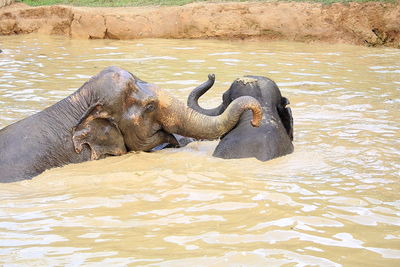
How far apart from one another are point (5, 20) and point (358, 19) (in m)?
10.6

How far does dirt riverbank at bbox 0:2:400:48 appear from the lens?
1712cm

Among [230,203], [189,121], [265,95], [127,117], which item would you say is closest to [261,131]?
[265,95]

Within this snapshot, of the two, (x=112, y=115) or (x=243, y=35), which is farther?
(x=243, y=35)

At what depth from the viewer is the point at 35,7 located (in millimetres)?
21844

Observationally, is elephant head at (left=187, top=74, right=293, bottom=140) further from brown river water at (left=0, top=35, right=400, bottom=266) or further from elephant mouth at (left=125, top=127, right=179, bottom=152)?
elephant mouth at (left=125, top=127, right=179, bottom=152)

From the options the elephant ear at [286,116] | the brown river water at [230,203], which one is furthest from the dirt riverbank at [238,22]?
the elephant ear at [286,116]

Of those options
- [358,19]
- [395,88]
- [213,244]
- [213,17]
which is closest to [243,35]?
[213,17]

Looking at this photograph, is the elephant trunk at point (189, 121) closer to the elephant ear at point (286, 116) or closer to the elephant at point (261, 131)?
the elephant at point (261, 131)

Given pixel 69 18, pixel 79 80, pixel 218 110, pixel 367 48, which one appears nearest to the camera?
pixel 218 110

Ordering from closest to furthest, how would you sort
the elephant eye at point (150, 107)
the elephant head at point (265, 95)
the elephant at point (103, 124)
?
the elephant at point (103, 124) → the elephant eye at point (150, 107) → the elephant head at point (265, 95)

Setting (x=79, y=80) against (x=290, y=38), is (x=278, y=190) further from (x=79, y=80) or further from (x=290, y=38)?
(x=290, y=38)

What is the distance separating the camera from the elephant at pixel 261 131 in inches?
285

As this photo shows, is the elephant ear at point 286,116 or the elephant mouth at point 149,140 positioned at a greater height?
the elephant ear at point 286,116

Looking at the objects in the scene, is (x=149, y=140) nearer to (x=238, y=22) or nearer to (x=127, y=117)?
(x=127, y=117)
